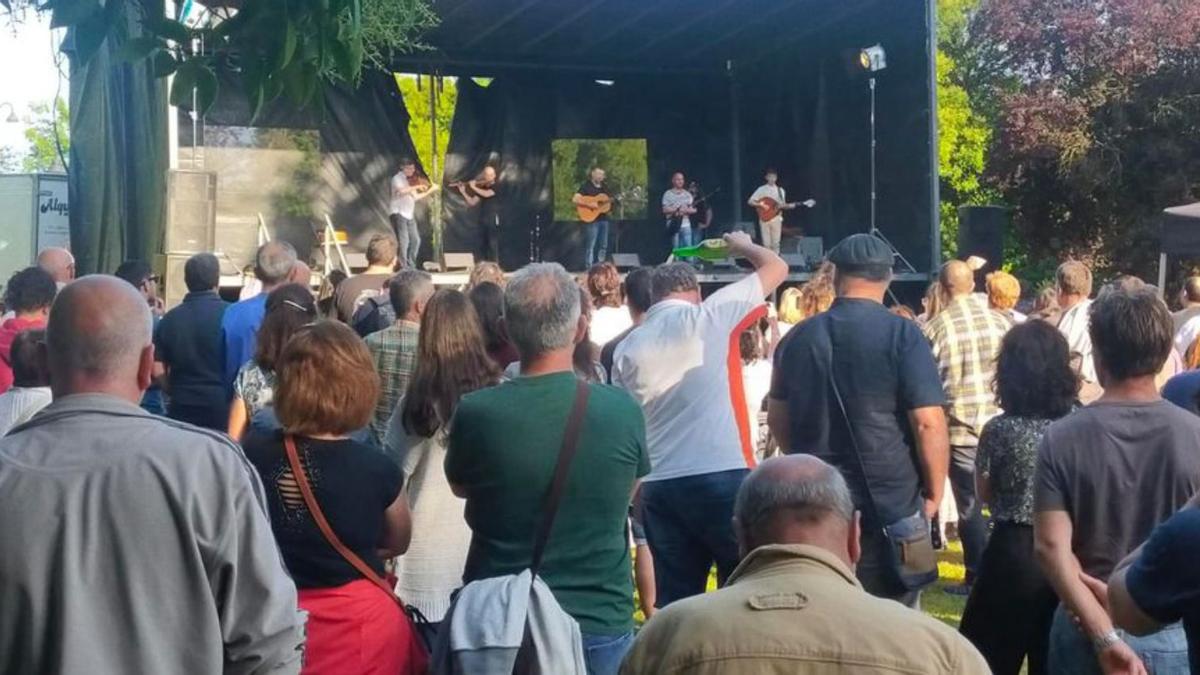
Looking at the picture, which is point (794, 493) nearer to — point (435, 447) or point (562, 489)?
point (562, 489)

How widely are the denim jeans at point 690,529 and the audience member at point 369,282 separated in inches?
98.5

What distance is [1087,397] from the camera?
662 cm

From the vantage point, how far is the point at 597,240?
63.6ft

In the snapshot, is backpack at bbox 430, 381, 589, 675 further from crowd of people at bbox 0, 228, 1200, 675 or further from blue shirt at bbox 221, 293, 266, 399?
blue shirt at bbox 221, 293, 266, 399

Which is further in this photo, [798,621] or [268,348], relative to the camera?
[268,348]

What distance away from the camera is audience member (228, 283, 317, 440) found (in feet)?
15.6

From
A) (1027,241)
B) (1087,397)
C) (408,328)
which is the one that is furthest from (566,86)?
(408,328)

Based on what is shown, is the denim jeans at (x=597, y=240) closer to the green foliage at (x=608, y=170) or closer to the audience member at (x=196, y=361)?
the green foliage at (x=608, y=170)

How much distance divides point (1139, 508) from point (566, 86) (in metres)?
17.6

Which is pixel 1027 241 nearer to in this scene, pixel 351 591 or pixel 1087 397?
pixel 1087 397

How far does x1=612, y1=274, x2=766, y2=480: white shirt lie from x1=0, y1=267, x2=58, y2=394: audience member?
2.74 metres

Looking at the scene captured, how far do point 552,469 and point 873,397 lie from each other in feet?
4.71

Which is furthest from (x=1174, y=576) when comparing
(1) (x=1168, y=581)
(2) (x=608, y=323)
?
(2) (x=608, y=323)

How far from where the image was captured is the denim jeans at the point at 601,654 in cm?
329
